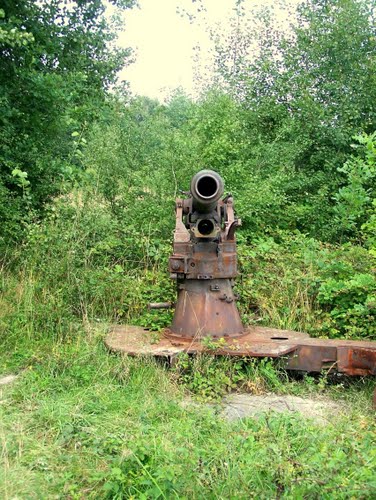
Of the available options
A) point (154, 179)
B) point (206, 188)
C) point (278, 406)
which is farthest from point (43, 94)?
point (278, 406)

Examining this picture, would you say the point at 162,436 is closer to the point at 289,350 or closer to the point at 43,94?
the point at 289,350

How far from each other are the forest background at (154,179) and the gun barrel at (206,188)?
4.80 ft

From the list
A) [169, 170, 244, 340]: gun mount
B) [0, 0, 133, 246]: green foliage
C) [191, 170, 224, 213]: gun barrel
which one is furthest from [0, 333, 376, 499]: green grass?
[0, 0, 133, 246]: green foliage

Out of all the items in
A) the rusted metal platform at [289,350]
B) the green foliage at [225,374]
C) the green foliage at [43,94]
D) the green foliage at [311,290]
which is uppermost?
the green foliage at [43,94]

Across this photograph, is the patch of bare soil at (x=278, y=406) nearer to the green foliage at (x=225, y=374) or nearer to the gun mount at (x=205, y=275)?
the green foliage at (x=225, y=374)

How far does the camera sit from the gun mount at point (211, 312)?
5.09 m

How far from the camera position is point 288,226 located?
29.6 feet

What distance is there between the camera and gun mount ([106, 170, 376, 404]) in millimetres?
5094

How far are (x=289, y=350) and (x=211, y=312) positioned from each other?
795 millimetres

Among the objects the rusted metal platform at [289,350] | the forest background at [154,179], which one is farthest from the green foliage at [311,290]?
the rusted metal platform at [289,350]

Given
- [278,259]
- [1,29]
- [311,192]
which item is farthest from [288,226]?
[1,29]

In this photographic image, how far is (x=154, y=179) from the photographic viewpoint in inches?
312

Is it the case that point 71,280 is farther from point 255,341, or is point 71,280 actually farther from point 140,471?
point 140,471

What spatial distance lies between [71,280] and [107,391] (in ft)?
6.46
